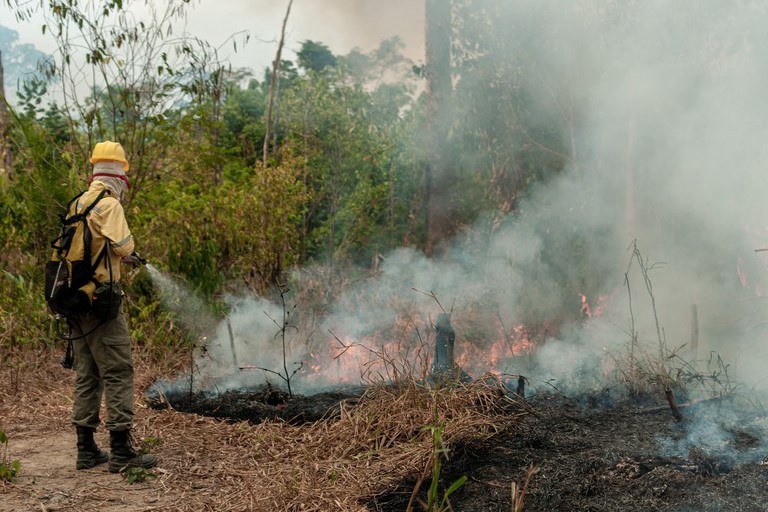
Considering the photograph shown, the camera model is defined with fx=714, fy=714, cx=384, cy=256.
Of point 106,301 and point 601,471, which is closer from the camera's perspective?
point 601,471

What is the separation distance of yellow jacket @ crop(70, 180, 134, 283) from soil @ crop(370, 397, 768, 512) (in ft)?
7.19

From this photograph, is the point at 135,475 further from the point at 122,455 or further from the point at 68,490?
the point at 68,490

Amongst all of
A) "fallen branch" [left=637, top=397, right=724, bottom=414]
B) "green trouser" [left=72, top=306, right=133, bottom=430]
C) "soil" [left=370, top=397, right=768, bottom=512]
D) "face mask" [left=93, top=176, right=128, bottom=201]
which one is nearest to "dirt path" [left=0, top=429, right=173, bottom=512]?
"green trouser" [left=72, top=306, right=133, bottom=430]

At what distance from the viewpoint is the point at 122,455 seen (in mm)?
4590

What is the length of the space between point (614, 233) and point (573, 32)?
115 inches

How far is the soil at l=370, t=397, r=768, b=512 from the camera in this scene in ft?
12.7

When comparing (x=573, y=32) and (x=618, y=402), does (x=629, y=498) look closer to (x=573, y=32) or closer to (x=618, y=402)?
(x=618, y=402)

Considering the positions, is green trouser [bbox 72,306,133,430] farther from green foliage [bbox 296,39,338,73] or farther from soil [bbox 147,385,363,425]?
green foliage [bbox 296,39,338,73]

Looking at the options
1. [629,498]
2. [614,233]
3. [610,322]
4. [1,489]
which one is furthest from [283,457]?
[614,233]

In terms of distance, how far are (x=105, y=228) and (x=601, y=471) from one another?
10.9 ft

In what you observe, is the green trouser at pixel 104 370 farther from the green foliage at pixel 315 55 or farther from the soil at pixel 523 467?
the green foliage at pixel 315 55

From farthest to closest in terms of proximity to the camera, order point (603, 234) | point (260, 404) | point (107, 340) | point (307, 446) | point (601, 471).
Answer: point (603, 234) → point (260, 404) → point (307, 446) → point (107, 340) → point (601, 471)

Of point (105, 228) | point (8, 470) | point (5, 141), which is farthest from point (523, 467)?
point (5, 141)

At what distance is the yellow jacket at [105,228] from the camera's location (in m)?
4.41
